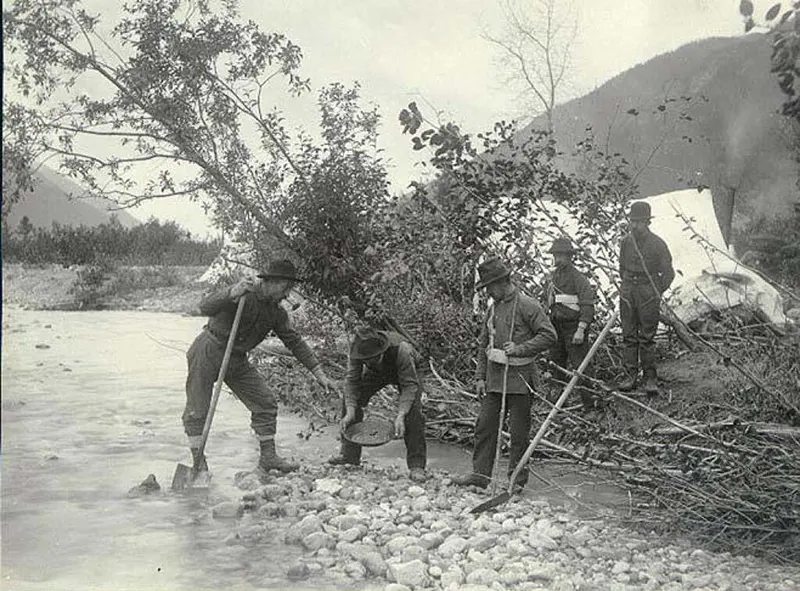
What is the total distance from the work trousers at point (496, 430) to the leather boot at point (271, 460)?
1.44m

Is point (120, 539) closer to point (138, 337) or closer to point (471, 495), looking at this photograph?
point (471, 495)

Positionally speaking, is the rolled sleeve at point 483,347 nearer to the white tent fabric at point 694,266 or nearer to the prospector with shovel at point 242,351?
the prospector with shovel at point 242,351

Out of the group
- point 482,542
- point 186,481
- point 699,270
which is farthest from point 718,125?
point 482,542

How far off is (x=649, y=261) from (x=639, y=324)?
0.56 m

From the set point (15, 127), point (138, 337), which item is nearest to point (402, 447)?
point (15, 127)

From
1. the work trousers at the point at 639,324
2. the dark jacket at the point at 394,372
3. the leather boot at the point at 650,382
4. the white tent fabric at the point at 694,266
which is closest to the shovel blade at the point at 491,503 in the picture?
the dark jacket at the point at 394,372

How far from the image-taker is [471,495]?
18.6ft

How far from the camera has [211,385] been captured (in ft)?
20.3

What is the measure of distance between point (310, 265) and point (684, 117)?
3671mm

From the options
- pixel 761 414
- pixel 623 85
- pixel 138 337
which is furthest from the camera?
pixel 623 85

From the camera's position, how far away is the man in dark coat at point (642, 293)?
757 cm

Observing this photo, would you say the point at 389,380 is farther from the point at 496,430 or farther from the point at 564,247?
the point at 564,247

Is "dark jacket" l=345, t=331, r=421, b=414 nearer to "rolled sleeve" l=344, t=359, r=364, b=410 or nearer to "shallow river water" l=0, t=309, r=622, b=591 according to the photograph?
"rolled sleeve" l=344, t=359, r=364, b=410

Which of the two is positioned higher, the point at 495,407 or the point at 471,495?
the point at 495,407
